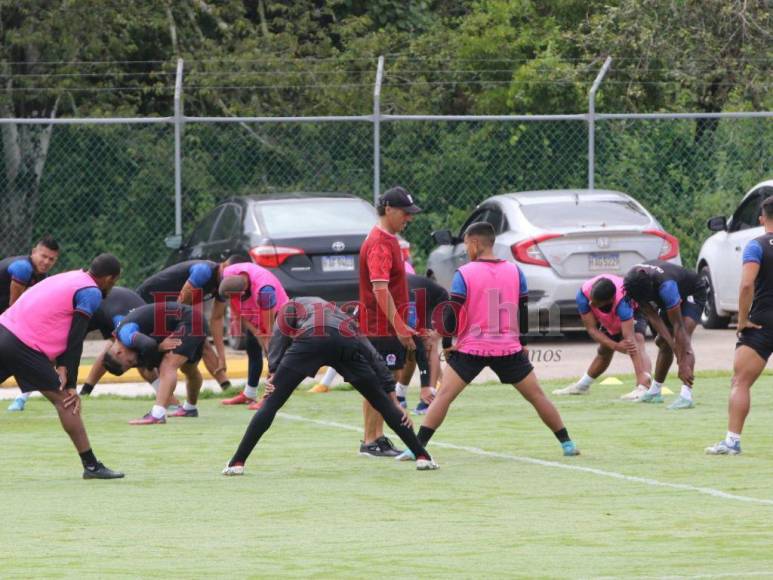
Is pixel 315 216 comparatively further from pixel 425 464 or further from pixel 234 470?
pixel 234 470

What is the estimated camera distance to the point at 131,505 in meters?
10.6

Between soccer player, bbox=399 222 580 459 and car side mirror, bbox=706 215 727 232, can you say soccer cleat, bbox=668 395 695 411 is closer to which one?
soccer player, bbox=399 222 580 459

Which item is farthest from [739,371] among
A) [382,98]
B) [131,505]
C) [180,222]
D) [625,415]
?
[382,98]

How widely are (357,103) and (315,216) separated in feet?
16.7

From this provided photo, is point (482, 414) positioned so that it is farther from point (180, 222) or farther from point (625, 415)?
point (180, 222)

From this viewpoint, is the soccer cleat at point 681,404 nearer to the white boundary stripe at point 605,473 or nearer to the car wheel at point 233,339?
the white boundary stripe at point 605,473

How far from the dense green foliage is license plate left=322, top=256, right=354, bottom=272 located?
Result: 13.1 ft

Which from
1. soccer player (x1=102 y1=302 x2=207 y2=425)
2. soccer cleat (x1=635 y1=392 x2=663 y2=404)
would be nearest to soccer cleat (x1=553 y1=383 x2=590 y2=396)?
soccer cleat (x1=635 y1=392 x2=663 y2=404)

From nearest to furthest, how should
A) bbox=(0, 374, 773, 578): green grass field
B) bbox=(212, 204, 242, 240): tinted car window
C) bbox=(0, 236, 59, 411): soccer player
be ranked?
bbox=(0, 374, 773, 578): green grass field → bbox=(0, 236, 59, 411): soccer player → bbox=(212, 204, 242, 240): tinted car window

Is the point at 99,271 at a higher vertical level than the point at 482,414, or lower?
higher

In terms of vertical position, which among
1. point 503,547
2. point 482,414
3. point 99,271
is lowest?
point 482,414

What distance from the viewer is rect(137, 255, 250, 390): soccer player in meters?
15.6

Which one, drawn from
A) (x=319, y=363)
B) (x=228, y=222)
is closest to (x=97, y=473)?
(x=319, y=363)

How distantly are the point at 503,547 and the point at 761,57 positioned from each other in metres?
18.3
